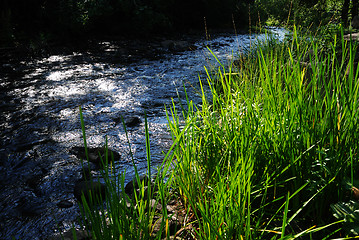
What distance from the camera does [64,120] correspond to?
4285 millimetres

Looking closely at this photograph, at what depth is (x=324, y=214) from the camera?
1573mm

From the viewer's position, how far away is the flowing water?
2539 mm

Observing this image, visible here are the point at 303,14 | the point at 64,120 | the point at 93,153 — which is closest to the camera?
the point at 93,153

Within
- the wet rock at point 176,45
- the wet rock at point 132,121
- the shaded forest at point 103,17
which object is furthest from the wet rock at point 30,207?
the wet rock at point 176,45

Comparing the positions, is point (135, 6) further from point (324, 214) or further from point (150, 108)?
point (324, 214)

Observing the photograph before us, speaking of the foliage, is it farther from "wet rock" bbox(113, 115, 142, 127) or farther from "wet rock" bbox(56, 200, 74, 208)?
"wet rock" bbox(56, 200, 74, 208)

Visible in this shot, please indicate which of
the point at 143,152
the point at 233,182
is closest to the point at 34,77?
the point at 143,152

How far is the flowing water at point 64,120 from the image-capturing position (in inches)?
100.0

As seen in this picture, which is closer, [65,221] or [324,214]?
[324,214]

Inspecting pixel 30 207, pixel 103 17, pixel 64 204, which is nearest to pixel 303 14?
pixel 103 17

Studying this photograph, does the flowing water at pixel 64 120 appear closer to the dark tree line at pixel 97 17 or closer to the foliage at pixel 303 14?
the foliage at pixel 303 14

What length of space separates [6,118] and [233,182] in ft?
13.2

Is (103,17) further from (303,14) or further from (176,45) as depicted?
(303,14)

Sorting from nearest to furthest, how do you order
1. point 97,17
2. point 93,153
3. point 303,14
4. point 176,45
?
point 93,153 < point 303,14 < point 176,45 < point 97,17
